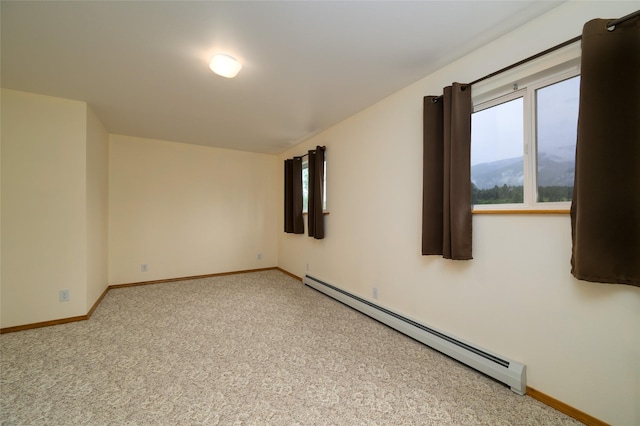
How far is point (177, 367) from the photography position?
6.04 ft

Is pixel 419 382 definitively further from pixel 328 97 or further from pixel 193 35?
pixel 193 35

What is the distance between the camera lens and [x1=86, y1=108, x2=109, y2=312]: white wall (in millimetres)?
2820

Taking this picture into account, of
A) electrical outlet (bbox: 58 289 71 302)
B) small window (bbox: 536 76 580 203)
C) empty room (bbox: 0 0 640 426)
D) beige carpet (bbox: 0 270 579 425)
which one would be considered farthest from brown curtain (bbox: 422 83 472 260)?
electrical outlet (bbox: 58 289 71 302)

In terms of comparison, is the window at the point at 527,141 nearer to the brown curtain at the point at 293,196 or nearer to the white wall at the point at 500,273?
the white wall at the point at 500,273

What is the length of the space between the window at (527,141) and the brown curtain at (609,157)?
0.71ft

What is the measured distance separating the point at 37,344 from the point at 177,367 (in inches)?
56.9

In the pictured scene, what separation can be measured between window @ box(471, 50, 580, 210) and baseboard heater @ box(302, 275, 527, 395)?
1040mm

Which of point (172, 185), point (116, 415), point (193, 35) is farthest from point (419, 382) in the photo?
point (172, 185)

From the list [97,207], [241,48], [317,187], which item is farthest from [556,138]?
[97,207]

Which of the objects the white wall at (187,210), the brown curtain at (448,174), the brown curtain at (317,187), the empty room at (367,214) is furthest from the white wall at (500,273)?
the white wall at (187,210)

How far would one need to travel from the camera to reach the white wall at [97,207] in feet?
9.25

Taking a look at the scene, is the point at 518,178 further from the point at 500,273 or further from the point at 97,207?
the point at 97,207

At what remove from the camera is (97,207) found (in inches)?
125

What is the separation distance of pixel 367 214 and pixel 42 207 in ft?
11.2
